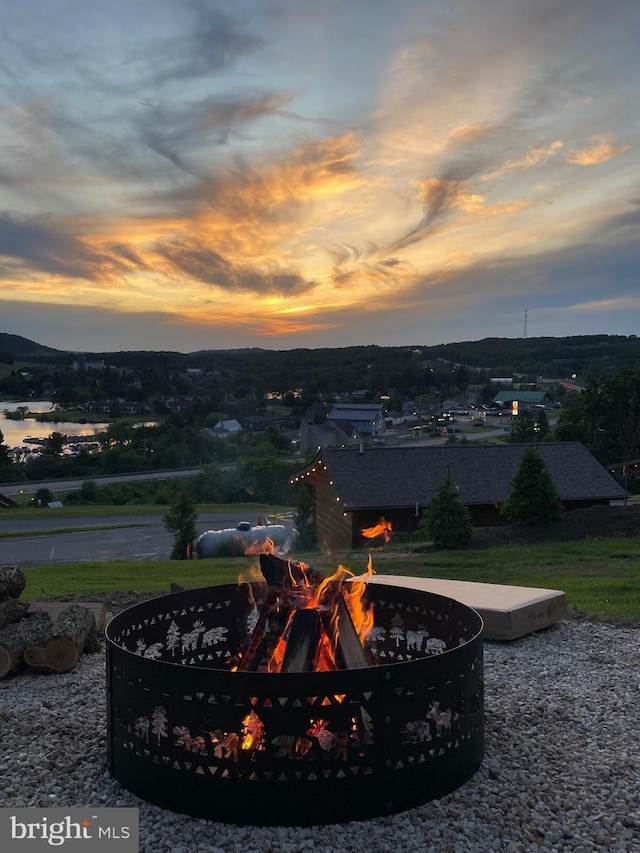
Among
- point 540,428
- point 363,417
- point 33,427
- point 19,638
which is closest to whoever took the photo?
point 19,638

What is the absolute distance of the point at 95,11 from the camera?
876 cm

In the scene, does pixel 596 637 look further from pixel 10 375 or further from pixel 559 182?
pixel 10 375

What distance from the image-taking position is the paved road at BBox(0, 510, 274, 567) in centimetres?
2030

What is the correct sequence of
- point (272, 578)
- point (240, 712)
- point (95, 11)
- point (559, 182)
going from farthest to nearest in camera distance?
point (559, 182) < point (95, 11) < point (272, 578) < point (240, 712)

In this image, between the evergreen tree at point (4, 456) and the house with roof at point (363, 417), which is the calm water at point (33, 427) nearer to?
the evergreen tree at point (4, 456)

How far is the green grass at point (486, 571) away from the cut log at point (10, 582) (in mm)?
2727

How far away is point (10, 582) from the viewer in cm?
631

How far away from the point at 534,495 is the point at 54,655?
44.0ft

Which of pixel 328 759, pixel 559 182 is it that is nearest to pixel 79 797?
pixel 328 759

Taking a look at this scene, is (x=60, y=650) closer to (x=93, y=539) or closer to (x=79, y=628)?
(x=79, y=628)

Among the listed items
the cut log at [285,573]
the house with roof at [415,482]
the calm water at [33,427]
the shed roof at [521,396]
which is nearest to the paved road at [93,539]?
the house with roof at [415,482]

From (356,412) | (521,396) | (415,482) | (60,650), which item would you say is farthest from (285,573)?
(521,396)

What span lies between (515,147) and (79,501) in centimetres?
3275

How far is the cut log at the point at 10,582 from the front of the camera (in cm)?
623
